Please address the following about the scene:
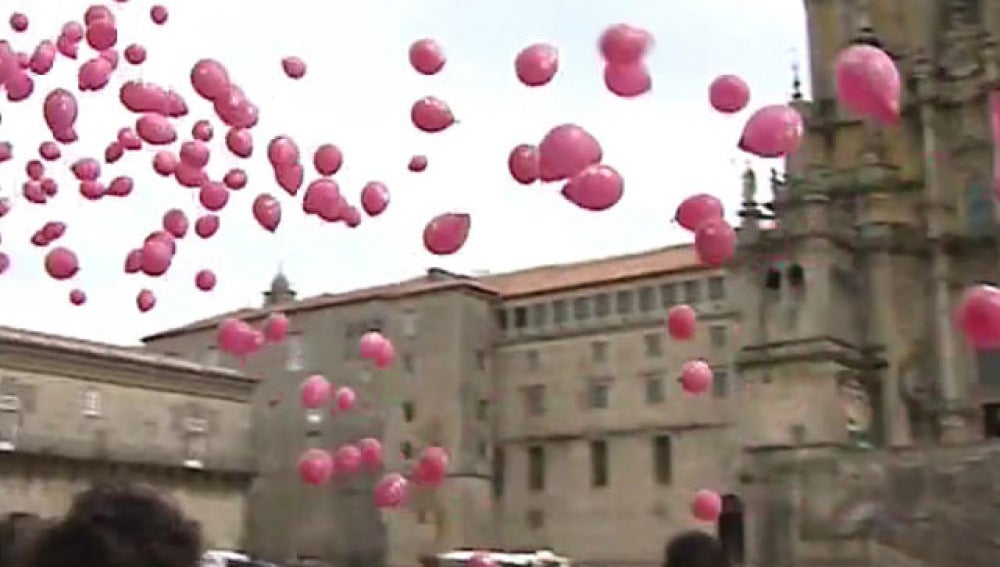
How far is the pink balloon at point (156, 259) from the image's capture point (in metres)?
15.2

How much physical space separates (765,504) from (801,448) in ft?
5.01

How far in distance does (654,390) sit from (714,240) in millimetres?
41527

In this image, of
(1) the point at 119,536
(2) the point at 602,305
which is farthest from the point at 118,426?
(1) the point at 119,536

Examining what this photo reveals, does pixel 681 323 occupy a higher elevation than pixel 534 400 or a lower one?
lower

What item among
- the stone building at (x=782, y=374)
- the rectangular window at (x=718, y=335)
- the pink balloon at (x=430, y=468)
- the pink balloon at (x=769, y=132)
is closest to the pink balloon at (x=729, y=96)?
the pink balloon at (x=769, y=132)

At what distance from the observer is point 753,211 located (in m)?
35.2

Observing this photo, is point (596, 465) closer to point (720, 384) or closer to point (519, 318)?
point (720, 384)

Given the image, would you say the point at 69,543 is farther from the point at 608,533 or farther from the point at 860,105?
the point at 608,533

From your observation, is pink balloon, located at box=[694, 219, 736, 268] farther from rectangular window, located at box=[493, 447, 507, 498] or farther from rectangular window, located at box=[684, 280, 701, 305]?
rectangular window, located at box=[493, 447, 507, 498]

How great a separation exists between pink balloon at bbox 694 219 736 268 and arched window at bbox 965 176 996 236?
21138 mm

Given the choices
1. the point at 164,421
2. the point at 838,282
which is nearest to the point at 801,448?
the point at 838,282

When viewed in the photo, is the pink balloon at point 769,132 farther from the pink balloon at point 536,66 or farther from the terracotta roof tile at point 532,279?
the terracotta roof tile at point 532,279

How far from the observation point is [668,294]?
54.6m

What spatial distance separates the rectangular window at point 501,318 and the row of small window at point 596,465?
16.2 ft
